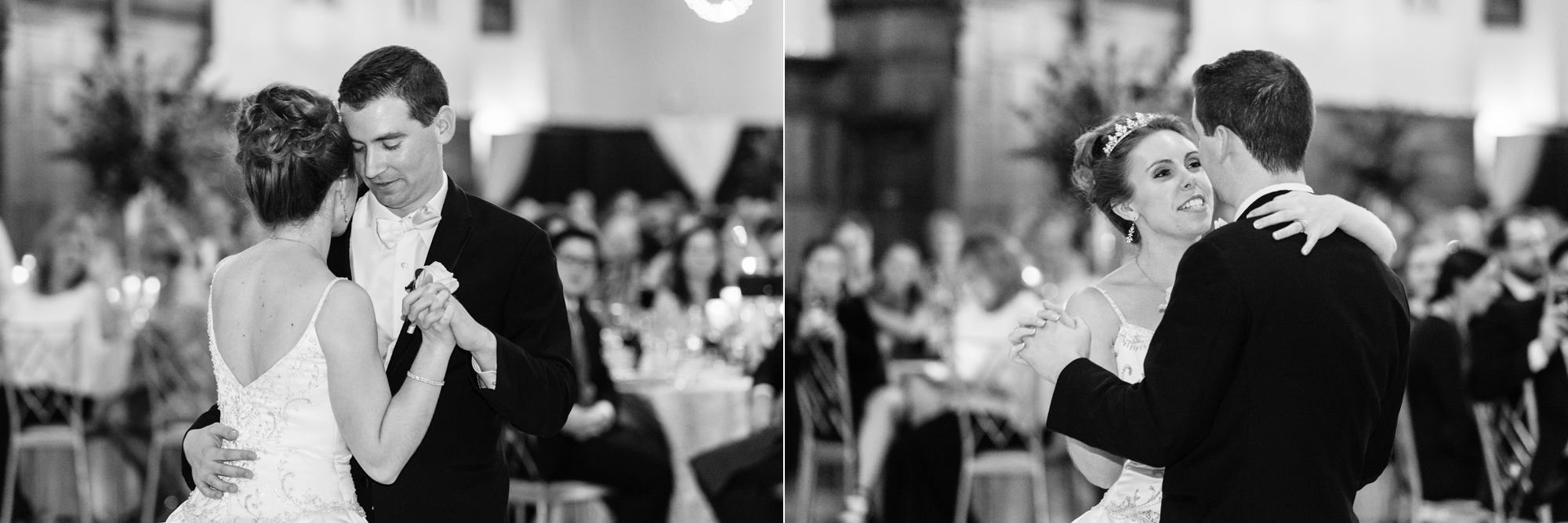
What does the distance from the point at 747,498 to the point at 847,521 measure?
76cm

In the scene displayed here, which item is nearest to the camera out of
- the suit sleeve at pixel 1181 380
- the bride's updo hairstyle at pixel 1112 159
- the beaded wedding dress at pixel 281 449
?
the suit sleeve at pixel 1181 380

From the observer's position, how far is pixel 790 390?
6.52m

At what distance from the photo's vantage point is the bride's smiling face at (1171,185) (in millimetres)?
2426

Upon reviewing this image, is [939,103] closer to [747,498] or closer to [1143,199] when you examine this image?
[747,498]

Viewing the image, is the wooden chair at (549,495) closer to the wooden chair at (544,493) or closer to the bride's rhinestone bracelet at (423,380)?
the wooden chair at (544,493)

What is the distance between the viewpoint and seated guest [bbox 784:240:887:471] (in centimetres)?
631

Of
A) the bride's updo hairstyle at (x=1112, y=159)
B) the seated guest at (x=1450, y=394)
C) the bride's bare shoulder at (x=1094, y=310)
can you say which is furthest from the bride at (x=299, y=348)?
the seated guest at (x=1450, y=394)

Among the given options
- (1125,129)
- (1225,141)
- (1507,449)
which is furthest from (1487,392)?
(1225,141)

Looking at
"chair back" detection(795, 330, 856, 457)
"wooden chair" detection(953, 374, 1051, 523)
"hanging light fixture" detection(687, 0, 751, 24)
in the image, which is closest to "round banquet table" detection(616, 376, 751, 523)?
"chair back" detection(795, 330, 856, 457)

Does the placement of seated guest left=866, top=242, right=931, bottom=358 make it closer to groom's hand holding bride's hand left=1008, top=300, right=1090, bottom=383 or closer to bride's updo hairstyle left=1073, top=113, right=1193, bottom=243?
bride's updo hairstyle left=1073, top=113, right=1193, bottom=243

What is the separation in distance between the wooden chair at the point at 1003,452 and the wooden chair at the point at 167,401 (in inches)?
140

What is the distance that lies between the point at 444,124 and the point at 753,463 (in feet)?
11.7

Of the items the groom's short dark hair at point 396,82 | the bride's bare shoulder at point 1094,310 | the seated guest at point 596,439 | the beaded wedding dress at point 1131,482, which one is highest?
the groom's short dark hair at point 396,82

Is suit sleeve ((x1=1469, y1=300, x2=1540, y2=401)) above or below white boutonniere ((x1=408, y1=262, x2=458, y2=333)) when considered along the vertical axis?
below
